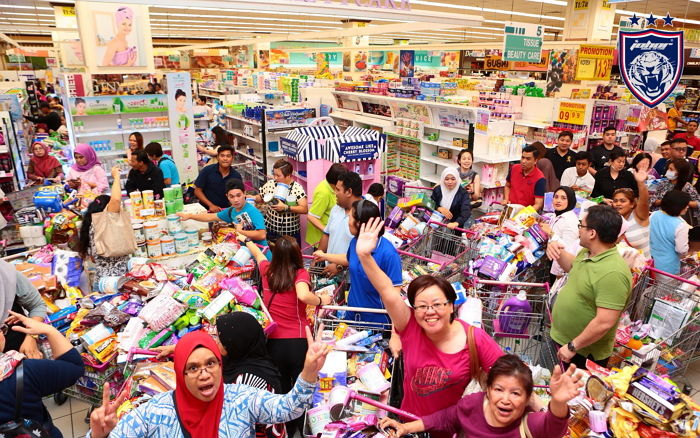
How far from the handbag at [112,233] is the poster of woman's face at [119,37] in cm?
636

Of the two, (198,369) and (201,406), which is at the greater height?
(198,369)

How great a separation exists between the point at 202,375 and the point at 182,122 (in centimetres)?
800

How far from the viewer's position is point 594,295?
9.80 feet

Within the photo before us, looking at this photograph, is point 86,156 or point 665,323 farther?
point 86,156

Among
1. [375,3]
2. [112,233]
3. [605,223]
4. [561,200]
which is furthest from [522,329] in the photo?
[375,3]

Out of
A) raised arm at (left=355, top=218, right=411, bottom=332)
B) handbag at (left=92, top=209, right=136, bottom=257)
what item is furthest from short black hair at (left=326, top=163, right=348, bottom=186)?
raised arm at (left=355, top=218, right=411, bottom=332)

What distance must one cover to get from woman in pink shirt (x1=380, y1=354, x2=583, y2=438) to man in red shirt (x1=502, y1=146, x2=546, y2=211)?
420 centimetres

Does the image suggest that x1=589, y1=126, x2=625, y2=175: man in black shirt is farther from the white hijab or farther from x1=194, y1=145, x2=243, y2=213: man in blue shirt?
x1=194, y1=145, x2=243, y2=213: man in blue shirt

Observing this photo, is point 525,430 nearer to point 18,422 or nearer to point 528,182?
point 18,422

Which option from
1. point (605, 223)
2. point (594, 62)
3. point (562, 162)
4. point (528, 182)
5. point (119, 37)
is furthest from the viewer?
point (594, 62)

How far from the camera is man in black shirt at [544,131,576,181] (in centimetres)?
715

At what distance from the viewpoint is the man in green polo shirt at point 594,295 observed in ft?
9.43

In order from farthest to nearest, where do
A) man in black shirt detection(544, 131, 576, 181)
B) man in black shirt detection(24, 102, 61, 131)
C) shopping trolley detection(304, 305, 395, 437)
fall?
man in black shirt detection(24, 102, 61, 131) < man in black shirt detection(544, 131, 576, 181) < shopping trolley detection(304, 305, 395, 437)

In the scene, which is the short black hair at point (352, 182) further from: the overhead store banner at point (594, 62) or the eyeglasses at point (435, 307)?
the overhead store banner at point (594, 62)
